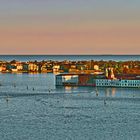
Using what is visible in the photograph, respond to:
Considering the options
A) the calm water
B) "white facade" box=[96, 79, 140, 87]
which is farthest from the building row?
the calm water

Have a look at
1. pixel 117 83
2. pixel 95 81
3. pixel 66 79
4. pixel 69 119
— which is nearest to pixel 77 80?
pixel 66 79

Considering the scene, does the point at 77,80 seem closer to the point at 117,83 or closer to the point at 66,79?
the point at 66,79

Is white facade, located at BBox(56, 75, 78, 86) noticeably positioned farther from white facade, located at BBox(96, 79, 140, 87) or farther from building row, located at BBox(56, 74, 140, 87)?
white facade, located at BBox(96, 79, 140, 87)

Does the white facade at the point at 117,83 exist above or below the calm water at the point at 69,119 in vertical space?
below

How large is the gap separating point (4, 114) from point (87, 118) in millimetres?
4722

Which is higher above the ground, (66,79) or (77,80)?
(66,79)

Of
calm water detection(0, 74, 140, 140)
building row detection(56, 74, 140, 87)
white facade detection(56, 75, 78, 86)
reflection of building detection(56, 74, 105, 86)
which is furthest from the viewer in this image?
white facade detection(56, 75, 78, 86)

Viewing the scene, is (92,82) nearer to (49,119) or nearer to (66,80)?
(66,80)

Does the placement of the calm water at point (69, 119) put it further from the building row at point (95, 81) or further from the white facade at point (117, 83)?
the building row at point (95, 81)

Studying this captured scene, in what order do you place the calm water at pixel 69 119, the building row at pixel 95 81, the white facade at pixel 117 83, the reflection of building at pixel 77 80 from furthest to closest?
the reflection of building at pixel 77 80 < the building row at pixel 95 81 < the white facade at pixel 117 83 < the calm water at pixel 69 119

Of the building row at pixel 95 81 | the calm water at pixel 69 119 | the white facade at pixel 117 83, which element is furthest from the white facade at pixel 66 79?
the calm water at pixel 69 119

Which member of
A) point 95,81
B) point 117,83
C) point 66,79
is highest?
point 66,79

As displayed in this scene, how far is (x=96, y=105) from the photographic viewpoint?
A: 40344mm

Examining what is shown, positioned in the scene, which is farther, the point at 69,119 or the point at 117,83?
the point at 117,83
